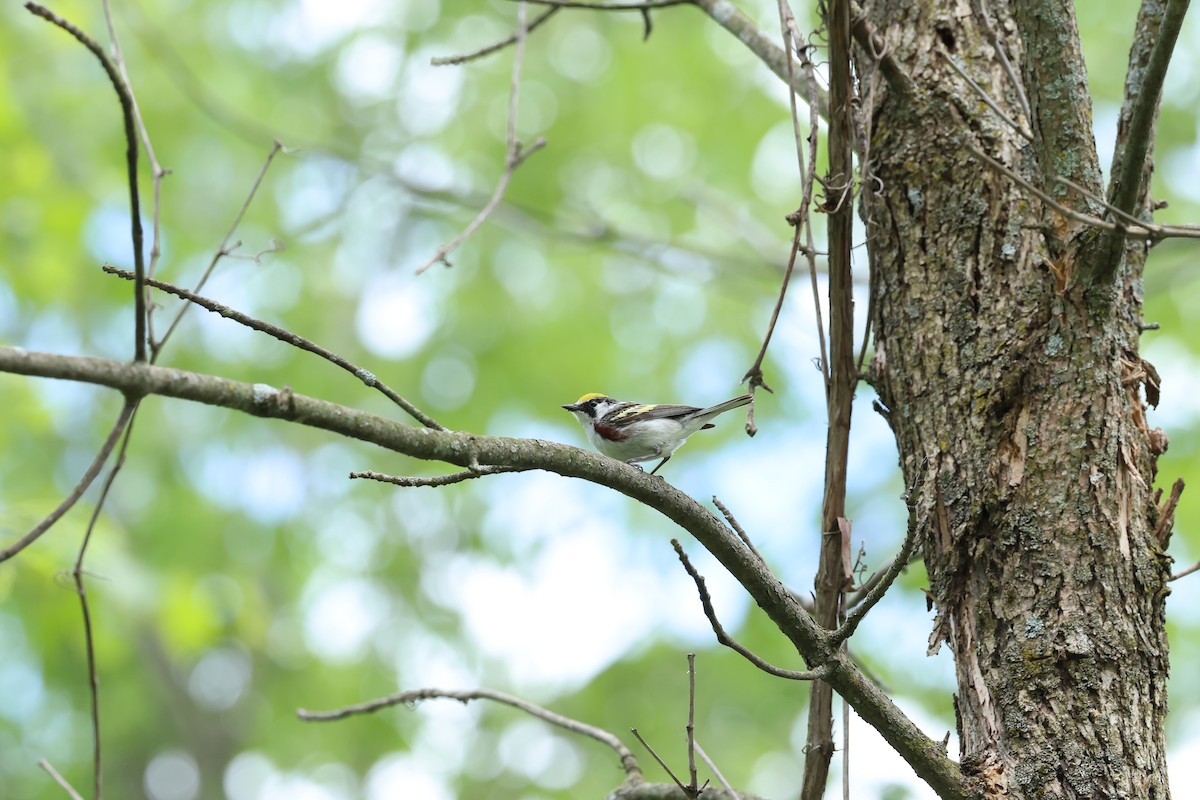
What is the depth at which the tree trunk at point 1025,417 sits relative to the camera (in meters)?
2.73

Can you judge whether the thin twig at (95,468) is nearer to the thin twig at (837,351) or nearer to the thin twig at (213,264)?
the thin twig at (213,264)

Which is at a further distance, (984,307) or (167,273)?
(167,273)

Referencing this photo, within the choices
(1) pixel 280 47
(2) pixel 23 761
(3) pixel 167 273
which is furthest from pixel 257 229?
(2) pixel 23 761

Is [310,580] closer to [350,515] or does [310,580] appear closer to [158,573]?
[350,515]

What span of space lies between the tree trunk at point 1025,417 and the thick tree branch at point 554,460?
0.99ft

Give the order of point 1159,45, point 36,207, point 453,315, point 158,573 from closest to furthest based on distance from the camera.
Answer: point 1159,45 < point 36,207 < point 158,573 < point 453,315

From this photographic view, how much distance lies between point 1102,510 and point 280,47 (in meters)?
11.8

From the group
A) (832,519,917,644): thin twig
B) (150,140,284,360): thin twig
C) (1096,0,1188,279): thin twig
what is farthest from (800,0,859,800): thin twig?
(150,140,284,360): thin twig

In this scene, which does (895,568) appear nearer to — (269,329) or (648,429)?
(269,329)

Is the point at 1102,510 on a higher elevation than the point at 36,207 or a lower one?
lower

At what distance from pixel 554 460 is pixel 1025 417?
1.55m

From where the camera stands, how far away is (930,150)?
3.32m

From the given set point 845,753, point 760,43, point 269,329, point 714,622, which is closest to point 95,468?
point 269,329

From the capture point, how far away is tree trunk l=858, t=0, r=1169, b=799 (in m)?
2.73
